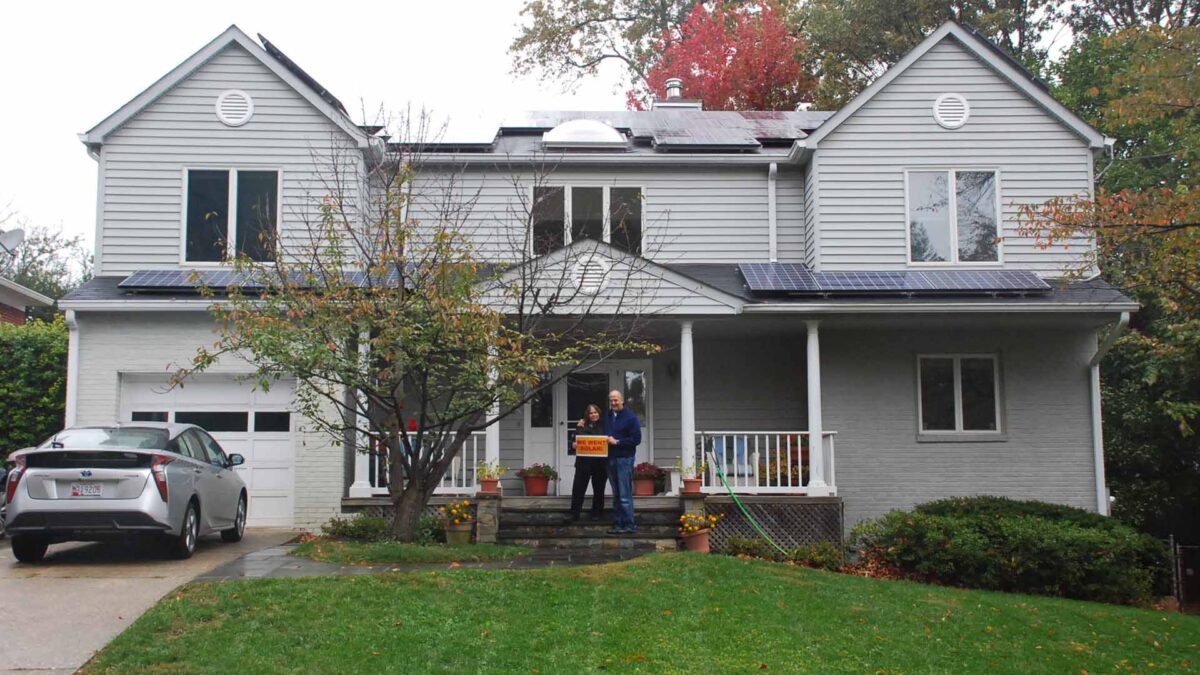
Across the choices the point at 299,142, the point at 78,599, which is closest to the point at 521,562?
the point at 78,599

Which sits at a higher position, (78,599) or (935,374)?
(935,374)

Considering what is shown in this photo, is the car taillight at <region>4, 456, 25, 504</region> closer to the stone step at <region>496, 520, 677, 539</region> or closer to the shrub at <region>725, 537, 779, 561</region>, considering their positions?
the stone step at <region>496, 520, 677, 539</region>

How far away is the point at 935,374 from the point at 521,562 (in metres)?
7.48

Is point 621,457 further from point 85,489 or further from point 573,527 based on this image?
A: point 85,489

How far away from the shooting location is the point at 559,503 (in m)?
13.0

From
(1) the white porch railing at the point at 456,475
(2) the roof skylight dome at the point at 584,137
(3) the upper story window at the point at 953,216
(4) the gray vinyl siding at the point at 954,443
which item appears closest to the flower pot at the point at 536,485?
(1) the white porch railing at the point at 456,475

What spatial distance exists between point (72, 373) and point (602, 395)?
7482 millimetres

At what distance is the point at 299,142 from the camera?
50.0 feet

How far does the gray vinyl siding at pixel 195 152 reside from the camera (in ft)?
49.2

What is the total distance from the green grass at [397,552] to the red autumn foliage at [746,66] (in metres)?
20.0

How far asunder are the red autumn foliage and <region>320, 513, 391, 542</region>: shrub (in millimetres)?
19171

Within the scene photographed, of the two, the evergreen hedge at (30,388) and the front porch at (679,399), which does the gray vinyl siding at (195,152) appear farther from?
the front porch at (679,399)

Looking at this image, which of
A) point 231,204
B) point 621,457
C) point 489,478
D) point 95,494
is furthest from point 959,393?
point 95,494

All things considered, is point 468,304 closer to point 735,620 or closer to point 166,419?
point 735,620
